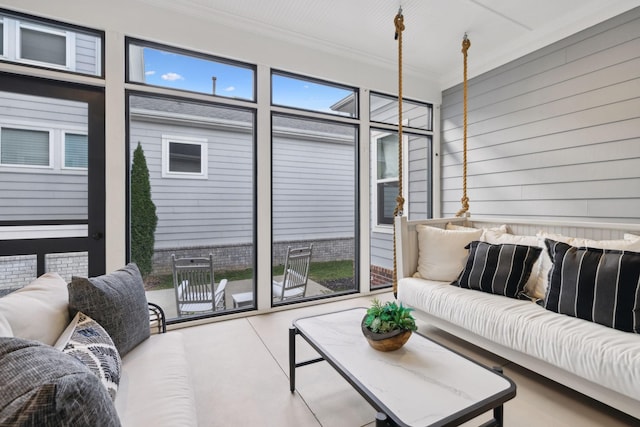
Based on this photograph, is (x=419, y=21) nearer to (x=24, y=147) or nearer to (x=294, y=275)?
(x=294, y=275)

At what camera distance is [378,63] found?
3818 mm

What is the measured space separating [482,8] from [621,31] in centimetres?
115

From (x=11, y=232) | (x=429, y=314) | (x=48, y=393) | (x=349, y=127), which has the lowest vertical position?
(x=429, y=314)

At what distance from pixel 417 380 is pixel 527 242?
187 cm

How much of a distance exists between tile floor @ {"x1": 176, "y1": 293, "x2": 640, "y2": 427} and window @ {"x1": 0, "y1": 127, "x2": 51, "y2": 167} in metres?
1.92

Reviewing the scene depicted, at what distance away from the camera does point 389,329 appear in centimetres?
157

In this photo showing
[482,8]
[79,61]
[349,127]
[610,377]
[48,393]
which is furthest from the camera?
[349,127]

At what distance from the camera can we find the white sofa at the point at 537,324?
5.06ft

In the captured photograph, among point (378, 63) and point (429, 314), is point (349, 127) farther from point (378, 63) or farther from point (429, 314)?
point (429, 314)

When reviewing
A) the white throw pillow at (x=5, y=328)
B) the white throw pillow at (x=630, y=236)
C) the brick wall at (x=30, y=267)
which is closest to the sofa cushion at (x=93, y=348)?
the white throw pillow at (x=5, y=328)

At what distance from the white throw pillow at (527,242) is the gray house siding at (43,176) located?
11.8 ft

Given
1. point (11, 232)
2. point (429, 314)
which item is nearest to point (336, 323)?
point (429, 314)

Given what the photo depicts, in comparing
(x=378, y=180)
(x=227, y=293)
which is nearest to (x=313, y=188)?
(x=378, y=180)

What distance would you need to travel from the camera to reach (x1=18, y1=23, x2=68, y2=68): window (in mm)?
2391
